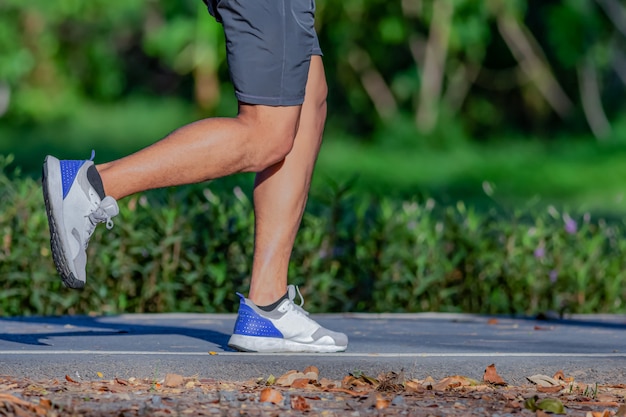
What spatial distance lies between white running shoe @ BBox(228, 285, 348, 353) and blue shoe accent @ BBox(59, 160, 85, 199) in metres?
0.68

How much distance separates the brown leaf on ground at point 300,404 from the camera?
9.50ft

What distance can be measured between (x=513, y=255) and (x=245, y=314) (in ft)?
8.79

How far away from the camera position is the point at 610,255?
6.41 metres

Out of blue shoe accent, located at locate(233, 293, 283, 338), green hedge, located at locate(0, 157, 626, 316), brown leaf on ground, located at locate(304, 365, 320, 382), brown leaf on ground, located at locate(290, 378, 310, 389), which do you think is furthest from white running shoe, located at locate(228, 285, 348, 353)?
green hedge, located at locate(0, 157, 626, 316)

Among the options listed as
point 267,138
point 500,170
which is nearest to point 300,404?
point 267,138

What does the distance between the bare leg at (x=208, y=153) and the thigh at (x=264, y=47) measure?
0.05 metres

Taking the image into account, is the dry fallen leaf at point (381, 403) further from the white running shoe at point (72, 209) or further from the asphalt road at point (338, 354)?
the white running shoe at point (72, 209)

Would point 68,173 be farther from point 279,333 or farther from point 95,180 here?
point 279,333

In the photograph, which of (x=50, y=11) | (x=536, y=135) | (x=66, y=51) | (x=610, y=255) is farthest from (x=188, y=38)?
(x=610, y=255)

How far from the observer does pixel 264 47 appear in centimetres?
356

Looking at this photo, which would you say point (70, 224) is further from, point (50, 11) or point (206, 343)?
point (50, 11)

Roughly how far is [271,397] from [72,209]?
86cm

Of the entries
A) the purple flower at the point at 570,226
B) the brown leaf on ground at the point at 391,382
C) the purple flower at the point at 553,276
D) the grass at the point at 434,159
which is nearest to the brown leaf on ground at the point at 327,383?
the brown leaf on ground at the point at 391,382

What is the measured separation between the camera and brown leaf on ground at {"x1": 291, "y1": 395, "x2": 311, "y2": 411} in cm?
290
